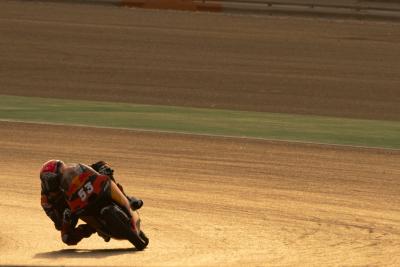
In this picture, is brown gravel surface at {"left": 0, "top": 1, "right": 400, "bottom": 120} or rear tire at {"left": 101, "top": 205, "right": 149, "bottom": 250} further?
brown gravel surface at {"left": 0, "top": 1, "right": 400, "bottom": 120}

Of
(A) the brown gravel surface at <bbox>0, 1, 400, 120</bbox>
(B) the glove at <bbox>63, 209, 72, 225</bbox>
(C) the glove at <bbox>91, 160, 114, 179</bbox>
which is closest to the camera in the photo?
(B) the glove at <bbox>63, 209, 72, 225</bbox>

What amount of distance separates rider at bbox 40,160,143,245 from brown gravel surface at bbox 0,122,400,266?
20 centimetres

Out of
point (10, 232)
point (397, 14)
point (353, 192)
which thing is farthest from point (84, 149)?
point (397, 14)

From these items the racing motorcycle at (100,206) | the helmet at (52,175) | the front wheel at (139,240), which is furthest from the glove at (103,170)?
the front wheel at (139,240)

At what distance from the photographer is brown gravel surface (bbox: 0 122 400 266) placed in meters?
10.4

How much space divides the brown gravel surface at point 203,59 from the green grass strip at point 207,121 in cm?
102

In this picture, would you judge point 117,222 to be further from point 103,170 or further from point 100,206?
point 103,170

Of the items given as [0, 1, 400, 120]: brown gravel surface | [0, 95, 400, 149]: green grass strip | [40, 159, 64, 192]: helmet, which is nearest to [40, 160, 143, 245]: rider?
[40, 159, 64, 192]: helmet

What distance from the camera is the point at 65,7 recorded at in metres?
41.0

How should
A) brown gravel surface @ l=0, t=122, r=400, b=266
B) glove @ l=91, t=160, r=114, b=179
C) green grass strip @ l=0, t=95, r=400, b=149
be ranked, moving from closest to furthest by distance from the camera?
1. glove @ l=91, t=160, r=114, b=179
2. brown gravel surface @ l=0, t=122, r=400, b=266
3. green grass strip @ l=0, t=95, r=400, b=149

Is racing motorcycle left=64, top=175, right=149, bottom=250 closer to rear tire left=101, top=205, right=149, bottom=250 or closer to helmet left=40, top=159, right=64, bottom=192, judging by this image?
rear tire left=101, top=205, right=149, bottom=250

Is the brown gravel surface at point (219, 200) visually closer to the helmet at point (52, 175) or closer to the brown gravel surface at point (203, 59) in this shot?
the helmet at point (52, 175)

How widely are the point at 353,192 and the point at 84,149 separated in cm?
441

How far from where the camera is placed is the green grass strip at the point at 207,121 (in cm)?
1972
